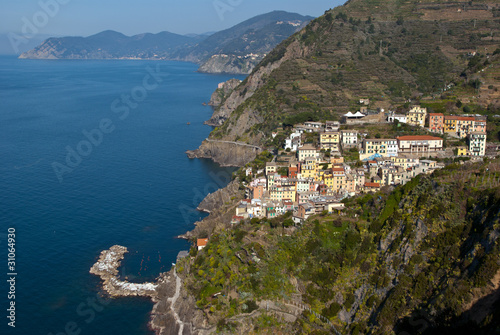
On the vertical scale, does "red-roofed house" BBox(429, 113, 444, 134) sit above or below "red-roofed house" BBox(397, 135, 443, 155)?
above

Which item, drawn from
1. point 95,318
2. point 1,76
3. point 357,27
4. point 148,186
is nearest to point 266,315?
point 95,318

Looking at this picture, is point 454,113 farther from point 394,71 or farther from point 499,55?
Result: point 394,71

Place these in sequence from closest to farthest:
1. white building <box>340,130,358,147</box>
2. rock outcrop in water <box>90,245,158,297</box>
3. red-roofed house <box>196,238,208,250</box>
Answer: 1. rock outcrop in water <box>90,245,158,297</box>
2. red-roofed house <box>196,238,208,250</box>
3. white building <box>340,130,358,147</box>

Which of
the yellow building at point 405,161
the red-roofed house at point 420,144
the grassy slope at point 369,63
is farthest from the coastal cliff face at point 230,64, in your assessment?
the yellow building at point 405,161

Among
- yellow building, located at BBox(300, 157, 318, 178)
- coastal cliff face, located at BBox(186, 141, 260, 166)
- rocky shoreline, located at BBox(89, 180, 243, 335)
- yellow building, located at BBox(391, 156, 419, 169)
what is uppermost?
yellow building, located at BBox(391, 156, 419, 169)

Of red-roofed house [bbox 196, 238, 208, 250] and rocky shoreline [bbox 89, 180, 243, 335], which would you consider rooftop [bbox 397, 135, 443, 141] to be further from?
red-roofed house [bbox 196, 238, 208, 250]

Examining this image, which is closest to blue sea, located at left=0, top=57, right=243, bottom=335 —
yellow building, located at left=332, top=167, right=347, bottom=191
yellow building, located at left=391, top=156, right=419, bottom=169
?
yellow building, located at left=332, top=167, right=347, bottom=191

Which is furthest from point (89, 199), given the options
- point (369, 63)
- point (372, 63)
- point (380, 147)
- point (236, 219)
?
point (372, 63)
